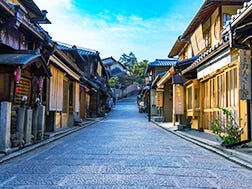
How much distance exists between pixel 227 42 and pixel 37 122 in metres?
7.87

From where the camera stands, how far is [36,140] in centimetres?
1067

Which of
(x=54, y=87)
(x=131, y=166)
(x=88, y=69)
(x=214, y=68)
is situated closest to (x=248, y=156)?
(x=131, y=166)

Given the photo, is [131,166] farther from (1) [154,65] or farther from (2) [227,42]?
(1) [154,65]

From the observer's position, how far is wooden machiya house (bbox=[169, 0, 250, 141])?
9.38 meters

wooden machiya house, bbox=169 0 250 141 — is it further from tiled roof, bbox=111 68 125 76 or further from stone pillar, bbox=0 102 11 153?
tiled roof, bbox=111 68 125 76

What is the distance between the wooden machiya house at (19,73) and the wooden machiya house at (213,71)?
679cm

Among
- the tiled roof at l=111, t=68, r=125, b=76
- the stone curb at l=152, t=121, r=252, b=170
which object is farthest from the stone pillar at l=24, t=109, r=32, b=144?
the tiled roof at l=111, t=68, r=125, b=76

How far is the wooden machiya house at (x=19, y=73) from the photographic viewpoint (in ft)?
25.9

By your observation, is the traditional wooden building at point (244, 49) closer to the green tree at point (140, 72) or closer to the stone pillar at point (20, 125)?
the stone pillar at point (20, 125)

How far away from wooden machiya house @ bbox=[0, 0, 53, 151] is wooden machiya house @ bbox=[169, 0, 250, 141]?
22.3ft

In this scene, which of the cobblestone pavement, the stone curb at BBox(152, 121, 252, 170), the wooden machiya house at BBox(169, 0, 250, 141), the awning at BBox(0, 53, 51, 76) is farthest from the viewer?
the wooden machiya house at BBox(169, 0, 250, 141)

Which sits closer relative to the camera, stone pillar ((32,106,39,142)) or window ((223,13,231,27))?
stone pillar ((32,106,39,142))

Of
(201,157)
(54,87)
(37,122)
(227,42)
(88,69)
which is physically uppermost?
(88,69)

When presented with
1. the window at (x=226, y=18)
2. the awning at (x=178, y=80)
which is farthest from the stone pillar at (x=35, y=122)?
the window at (x=226, y=18)
